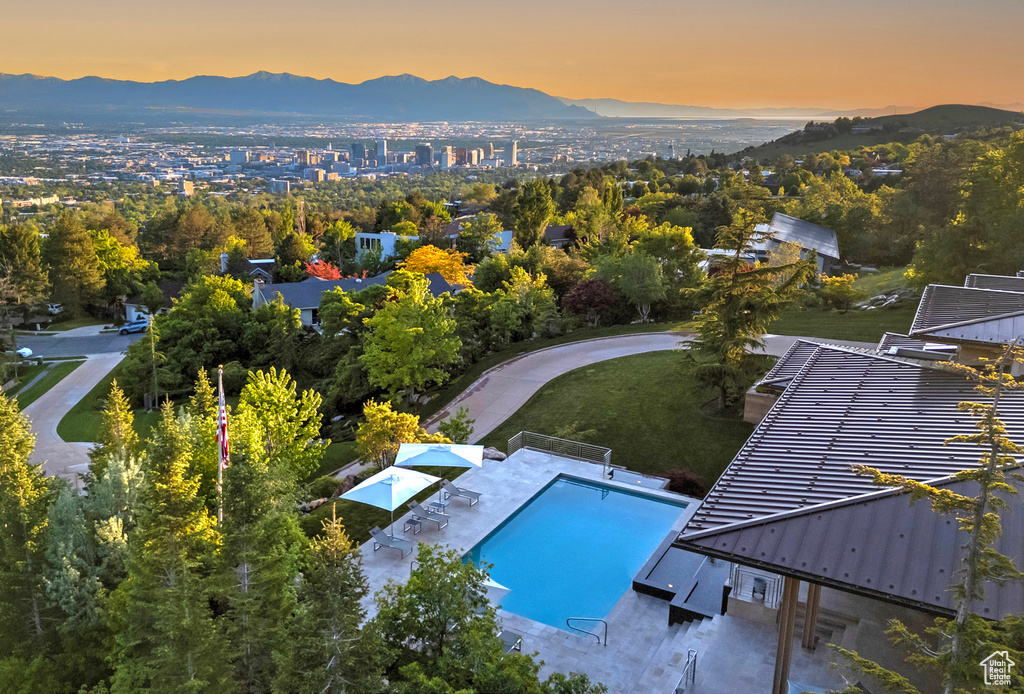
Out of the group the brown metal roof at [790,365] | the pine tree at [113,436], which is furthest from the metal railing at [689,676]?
the pine tree at [113,436]

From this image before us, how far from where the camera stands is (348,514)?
69.7 feet

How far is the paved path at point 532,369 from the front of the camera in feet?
102

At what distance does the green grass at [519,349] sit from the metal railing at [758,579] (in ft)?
64.1

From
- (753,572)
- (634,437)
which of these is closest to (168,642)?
(753,572)

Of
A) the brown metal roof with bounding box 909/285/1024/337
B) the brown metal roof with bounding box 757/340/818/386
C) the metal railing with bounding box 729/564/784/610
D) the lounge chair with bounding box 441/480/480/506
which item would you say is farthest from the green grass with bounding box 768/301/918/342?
the metal railing with bounding box 729/564/784/610

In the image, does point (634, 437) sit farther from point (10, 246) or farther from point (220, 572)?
point (10, 246)

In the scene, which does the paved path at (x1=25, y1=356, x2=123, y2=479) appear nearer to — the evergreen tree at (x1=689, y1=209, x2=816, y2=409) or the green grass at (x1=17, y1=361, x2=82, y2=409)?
the green grass at (x1=17, y1=361, x2=82, y2=409)

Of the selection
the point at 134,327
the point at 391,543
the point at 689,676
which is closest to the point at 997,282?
the point at 689,676

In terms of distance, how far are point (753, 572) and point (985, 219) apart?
33.6 m

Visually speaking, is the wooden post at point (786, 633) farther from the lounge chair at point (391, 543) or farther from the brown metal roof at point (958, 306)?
the brown metal roof at point (958, 306)

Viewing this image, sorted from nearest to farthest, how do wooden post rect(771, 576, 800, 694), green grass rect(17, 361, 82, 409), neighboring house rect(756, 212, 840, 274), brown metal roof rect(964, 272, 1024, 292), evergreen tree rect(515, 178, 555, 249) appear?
wooden post rect(771, 576, 800, 694)
brown metal roof rect(964, 272, 1024, 292)
green grass rect(17, 361, 82, 409)
neighboring house rect(756, 212, 840, 274)
evergreen tree rect(515, 178, 555, 249)

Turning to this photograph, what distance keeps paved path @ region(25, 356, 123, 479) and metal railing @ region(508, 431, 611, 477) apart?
17887 mm

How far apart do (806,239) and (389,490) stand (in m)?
49.5

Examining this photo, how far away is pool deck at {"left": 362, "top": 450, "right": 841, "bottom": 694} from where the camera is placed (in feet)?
42.0
